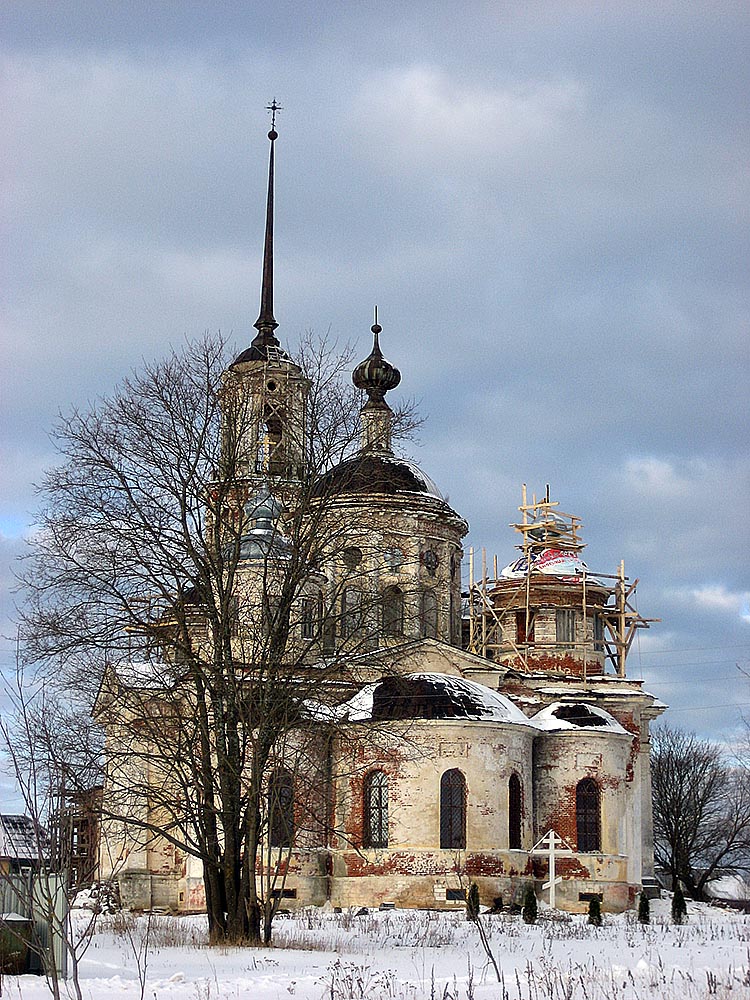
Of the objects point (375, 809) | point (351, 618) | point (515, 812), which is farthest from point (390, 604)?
point (515, 812)

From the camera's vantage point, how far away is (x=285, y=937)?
21641mm

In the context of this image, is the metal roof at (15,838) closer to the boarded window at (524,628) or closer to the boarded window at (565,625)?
the boarded window at (524,628)

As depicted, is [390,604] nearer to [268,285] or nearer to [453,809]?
[453,809]

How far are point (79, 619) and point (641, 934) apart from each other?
981cm

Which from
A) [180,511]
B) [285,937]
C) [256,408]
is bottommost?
[285,937]

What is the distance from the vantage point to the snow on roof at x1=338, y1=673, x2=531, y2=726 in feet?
115

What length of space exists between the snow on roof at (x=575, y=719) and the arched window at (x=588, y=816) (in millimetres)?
1416

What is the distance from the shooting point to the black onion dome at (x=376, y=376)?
44969 mm

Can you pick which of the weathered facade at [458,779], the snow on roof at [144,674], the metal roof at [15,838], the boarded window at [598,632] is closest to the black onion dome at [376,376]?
the weathered facade at [458,779]

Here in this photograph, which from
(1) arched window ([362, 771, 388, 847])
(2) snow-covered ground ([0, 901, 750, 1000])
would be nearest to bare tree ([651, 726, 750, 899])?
(1) arched window ([362, 771, 388, 847])

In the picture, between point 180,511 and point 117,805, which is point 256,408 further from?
point 117,805

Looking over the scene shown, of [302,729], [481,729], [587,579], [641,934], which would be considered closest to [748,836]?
[587,579]

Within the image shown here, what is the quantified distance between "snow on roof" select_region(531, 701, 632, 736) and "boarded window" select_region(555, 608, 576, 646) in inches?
208

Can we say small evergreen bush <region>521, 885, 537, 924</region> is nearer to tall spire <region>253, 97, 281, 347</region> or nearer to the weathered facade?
the weathered facade
